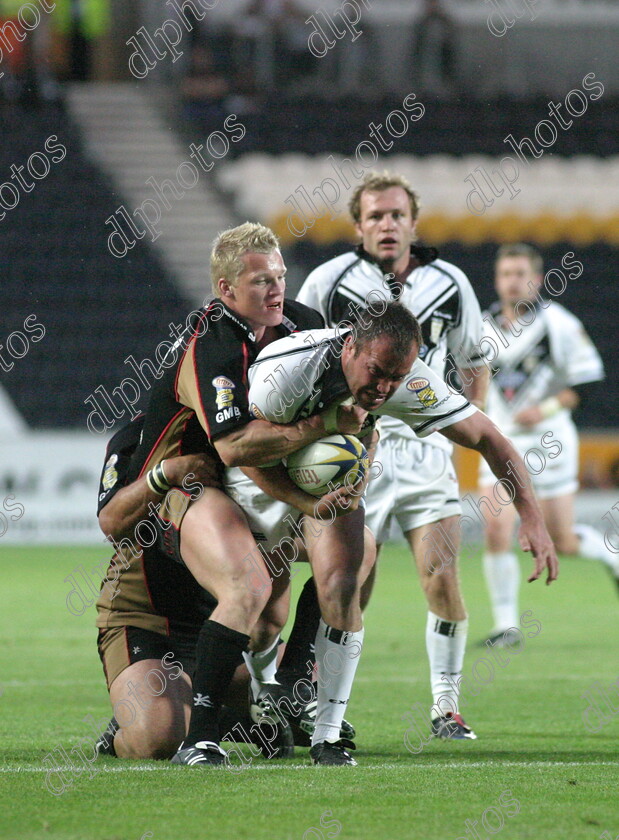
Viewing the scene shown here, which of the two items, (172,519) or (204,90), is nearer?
(172,519)

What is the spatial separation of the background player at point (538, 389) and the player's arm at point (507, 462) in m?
4.01

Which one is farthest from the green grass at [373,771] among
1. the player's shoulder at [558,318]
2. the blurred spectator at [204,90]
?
the blurred spectator at [204,90]

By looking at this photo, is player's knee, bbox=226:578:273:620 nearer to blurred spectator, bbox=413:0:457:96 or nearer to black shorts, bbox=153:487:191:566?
black shorts, bbox=153:487:191:566

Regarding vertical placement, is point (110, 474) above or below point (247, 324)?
below

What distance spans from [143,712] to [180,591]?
599 mm

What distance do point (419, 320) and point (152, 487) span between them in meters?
1.67

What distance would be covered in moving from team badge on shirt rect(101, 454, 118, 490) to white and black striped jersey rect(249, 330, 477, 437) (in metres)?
0.99

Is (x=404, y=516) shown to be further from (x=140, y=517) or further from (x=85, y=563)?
(x=85, y=563)

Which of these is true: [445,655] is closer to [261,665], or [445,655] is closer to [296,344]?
[261,665]

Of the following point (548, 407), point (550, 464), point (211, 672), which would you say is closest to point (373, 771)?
point (211, 672)

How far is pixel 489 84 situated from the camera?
21406mm

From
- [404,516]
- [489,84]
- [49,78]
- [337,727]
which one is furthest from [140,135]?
[337,727]

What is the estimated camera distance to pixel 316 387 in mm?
4359

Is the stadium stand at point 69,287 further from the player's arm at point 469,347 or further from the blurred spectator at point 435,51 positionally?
the player's arm at point 469,347
